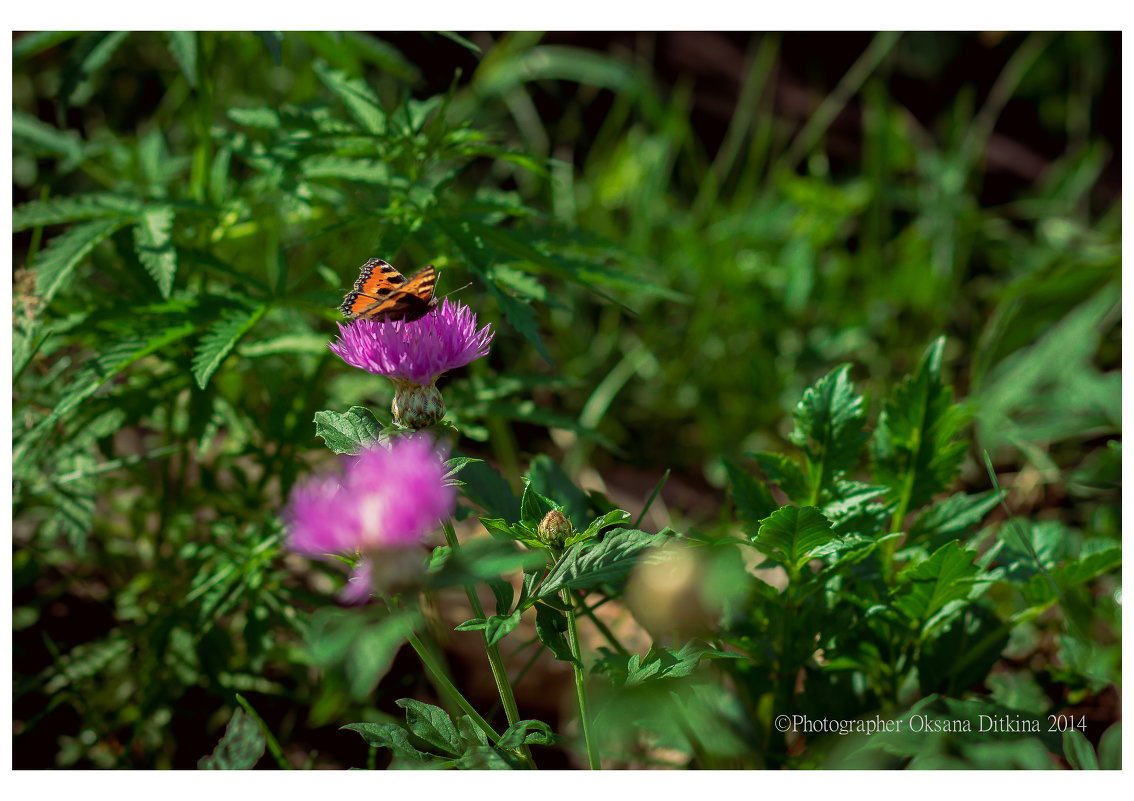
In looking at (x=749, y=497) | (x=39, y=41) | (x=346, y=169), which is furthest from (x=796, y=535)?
(x=39, y=41)

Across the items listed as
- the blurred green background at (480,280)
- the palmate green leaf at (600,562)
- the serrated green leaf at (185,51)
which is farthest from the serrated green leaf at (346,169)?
the palmate green leaf at (600,562)

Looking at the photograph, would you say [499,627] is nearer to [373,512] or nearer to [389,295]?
[373,512]

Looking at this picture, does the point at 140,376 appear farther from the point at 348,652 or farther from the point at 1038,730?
the point at 1038,730

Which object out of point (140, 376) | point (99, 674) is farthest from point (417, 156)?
point (99, 674)

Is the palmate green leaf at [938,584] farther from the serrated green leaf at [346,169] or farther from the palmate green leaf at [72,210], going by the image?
the palmate green leaf at [72,210]

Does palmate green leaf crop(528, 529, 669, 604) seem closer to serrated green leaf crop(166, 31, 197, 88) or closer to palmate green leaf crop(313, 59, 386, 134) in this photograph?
palmate green leaf crop(313, 59, 386, 134)

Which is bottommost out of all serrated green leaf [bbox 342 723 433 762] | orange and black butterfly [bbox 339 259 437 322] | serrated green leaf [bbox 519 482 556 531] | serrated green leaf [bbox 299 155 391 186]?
serrated green leaf [bbox 342 723 433 762]

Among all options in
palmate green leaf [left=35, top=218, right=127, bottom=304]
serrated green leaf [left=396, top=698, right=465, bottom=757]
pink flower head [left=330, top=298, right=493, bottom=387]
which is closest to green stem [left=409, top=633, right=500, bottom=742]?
serrated green leaf [left=396, top=698, right=465, bottom=757]
